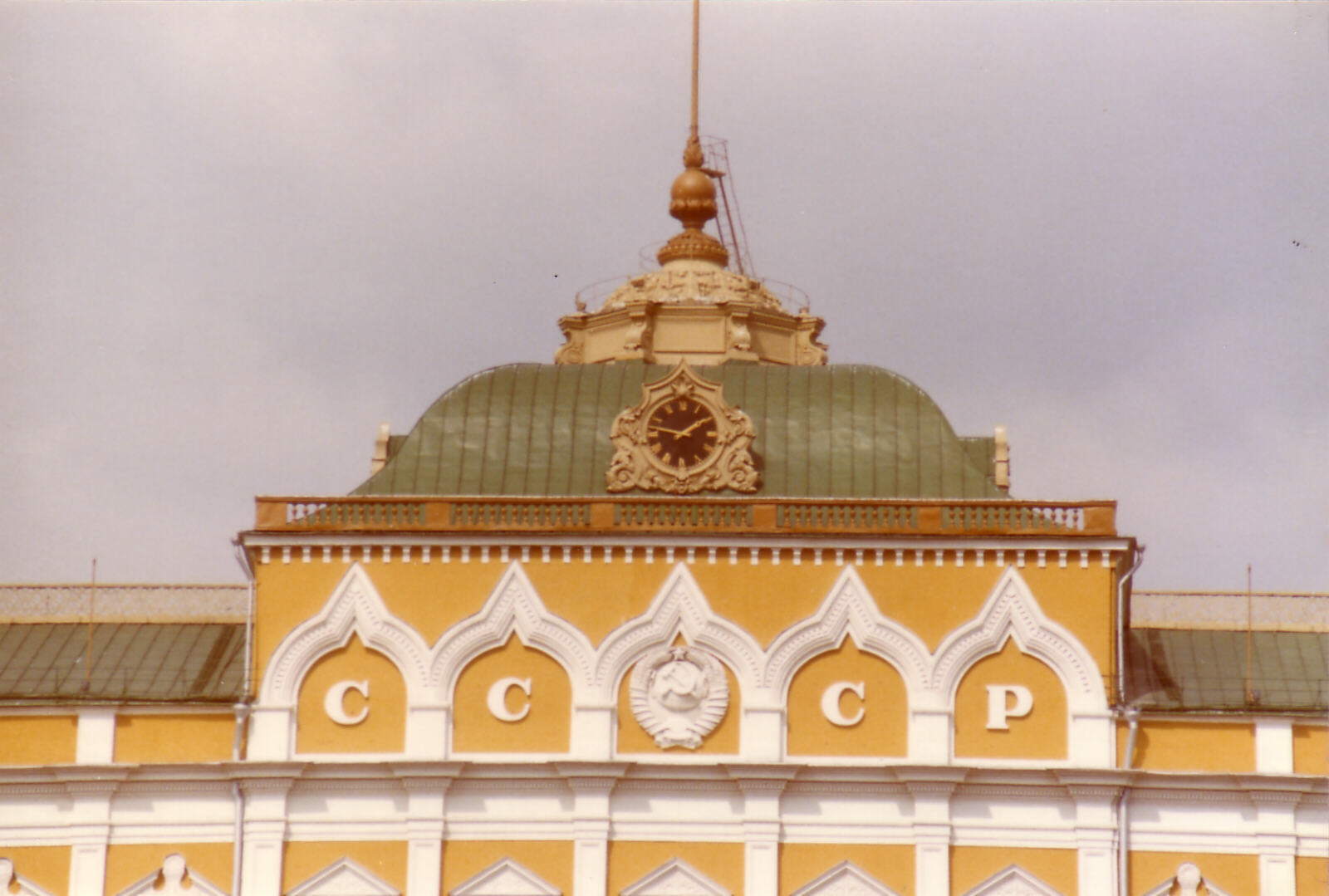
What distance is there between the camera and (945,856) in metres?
58.5

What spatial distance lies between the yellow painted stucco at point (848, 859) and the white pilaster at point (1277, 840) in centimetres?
585

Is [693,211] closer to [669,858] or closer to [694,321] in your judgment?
[694,321]

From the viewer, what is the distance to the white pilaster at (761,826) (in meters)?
58.6

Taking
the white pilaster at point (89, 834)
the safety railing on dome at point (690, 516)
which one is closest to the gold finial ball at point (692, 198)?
the safety railing on dome at point (690, 516)

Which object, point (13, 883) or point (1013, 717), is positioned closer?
point (1013, 717)

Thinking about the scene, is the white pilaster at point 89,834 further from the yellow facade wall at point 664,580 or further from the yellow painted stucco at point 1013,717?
the yellow painted stucco at point 1013,717

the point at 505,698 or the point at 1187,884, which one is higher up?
the point at 505,698

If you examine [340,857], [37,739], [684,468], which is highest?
[684,468]

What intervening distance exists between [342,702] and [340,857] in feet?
8.79

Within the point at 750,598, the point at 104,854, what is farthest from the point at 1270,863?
the point at 104,854

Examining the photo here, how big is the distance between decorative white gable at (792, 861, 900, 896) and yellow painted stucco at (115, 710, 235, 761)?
33.4ft

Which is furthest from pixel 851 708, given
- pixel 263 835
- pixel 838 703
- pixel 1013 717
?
pixel 263 835

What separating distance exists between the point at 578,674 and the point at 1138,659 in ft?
33.0

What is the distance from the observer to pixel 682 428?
61094 millimetres
